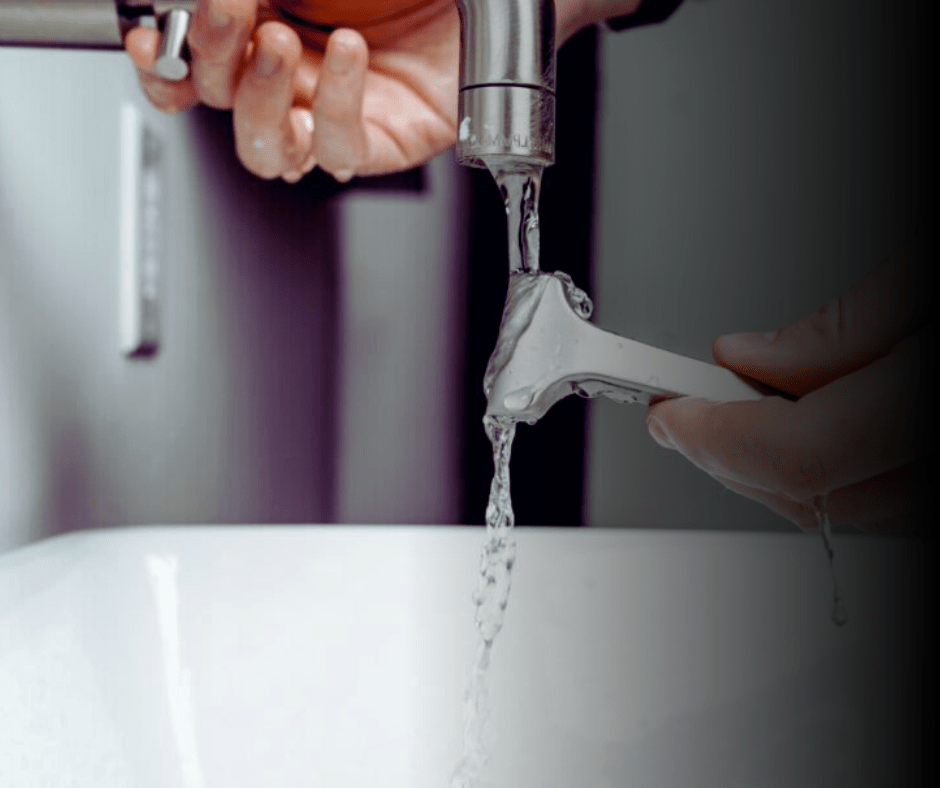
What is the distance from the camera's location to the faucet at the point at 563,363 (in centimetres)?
37

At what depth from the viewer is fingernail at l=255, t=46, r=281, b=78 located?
0.47 metres

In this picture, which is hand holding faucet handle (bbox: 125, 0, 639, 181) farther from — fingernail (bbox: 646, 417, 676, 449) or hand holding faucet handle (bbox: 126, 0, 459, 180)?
fingernail (bbox: 646, 417, 676, 449)

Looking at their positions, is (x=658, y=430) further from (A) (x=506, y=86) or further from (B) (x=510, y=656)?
(B) (x=510, y=656)

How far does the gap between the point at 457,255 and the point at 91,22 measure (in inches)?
16.7

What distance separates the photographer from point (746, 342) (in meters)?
0.39

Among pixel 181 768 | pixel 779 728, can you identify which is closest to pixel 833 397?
pixel 779 728

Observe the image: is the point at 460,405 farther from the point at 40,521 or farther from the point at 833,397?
the point at 833,397

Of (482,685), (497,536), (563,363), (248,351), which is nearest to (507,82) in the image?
(563,363)

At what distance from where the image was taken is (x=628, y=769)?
568mm

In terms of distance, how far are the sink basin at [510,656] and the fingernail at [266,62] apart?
0.86 feet

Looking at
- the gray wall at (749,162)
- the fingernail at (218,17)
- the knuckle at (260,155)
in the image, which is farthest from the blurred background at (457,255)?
the fingernail at (218,17)

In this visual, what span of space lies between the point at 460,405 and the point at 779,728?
14.3 inches

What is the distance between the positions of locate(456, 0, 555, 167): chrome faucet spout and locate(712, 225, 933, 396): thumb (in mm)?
109

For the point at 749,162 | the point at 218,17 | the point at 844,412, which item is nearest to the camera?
the point at 844,412
